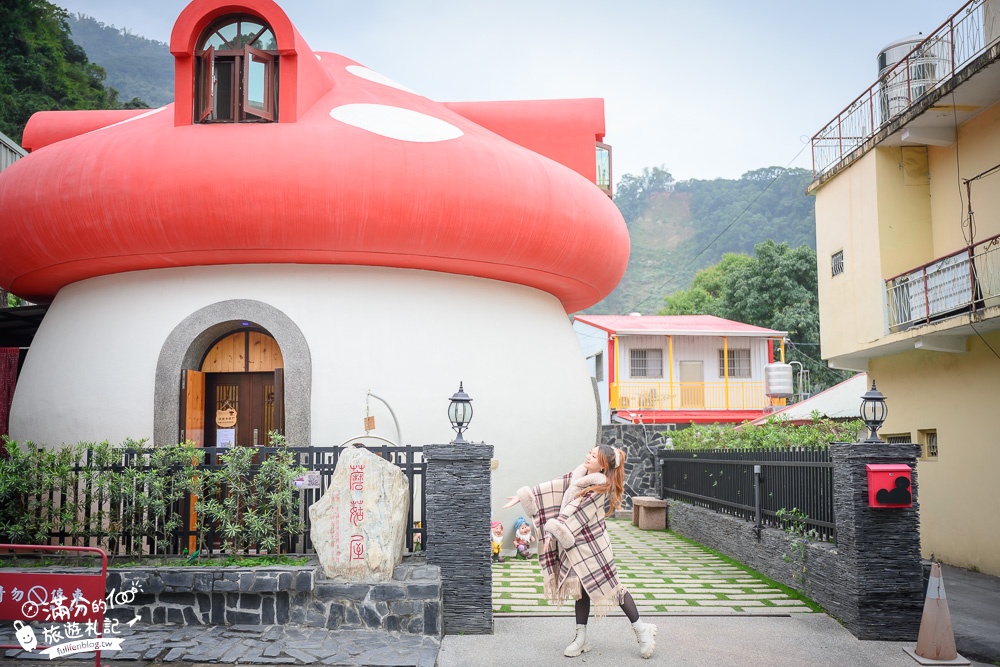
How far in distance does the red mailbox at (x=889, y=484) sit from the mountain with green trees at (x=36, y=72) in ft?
85.6

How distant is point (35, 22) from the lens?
29141mm

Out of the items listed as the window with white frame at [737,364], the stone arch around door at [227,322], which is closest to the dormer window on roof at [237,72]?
the stone arch around door at [227,322]

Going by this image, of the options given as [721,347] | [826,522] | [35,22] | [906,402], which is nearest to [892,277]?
[906,402]

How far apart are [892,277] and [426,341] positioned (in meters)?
7.26

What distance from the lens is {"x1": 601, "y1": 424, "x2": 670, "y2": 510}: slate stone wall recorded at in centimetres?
1861

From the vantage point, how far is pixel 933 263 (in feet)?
37.0

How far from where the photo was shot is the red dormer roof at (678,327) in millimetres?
26891

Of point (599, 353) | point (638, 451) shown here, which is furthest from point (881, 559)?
point (599, 353)

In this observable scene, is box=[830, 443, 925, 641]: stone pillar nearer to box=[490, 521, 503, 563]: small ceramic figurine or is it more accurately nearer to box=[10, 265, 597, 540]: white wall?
box=[490, 521, 503, 563]: small ceramic figurine

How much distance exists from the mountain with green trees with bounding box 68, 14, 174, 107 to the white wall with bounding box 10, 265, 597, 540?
6148cm

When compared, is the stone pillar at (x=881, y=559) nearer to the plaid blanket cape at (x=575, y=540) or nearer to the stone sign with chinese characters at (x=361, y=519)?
the plaid blanket cape at (x=575, y=540)

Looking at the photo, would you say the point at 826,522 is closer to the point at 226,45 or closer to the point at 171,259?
the point at 171,259

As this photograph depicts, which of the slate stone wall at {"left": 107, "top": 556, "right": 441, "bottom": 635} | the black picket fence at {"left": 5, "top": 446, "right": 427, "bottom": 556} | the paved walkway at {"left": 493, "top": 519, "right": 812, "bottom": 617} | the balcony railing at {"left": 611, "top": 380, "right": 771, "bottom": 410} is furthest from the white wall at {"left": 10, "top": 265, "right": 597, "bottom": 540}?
the balcony railing at {"left": 611, "top": 380, "right": 771, "bottom": 410}

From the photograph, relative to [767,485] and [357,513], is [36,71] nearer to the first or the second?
[357,513]
